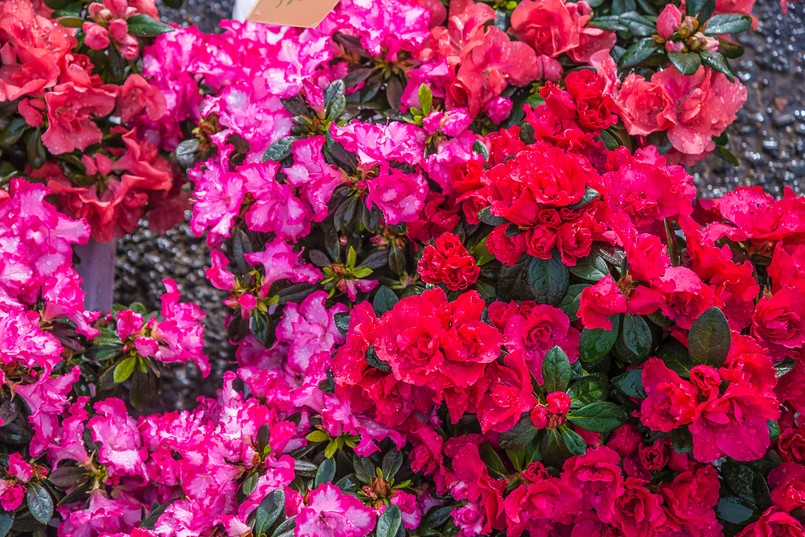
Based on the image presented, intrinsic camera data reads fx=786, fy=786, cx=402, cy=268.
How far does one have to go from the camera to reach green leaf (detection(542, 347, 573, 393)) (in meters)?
0.89

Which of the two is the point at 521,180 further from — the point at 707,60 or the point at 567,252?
the point at 707,60

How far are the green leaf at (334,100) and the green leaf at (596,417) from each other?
520mm

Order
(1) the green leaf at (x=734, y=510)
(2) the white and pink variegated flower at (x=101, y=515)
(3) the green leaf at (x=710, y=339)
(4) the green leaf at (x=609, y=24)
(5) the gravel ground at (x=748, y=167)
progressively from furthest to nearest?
(5) the gravel ground at (x=748, y=167), (4) the green leaf at (x=609, y=24), (2) the white and pink variegated flower at (x=101, y=515), (1) the green leaf at (x=734, y=510), (3) the green leaf at (x=710, y=339)

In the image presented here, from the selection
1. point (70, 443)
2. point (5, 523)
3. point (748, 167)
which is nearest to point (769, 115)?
point (748, 167)

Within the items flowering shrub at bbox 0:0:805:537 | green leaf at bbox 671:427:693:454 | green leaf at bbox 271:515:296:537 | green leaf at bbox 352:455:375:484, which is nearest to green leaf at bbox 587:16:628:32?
flowering shrub at bbox 0:0:805:537

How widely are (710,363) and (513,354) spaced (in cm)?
22

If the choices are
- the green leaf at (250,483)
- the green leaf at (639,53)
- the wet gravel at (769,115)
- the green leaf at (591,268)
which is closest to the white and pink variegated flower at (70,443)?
the green leaf at (250,483)

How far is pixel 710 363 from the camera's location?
0.87 m

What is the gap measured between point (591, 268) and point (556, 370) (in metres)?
0.12

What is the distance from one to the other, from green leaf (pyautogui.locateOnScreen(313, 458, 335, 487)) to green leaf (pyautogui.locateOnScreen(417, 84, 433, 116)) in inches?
19.4

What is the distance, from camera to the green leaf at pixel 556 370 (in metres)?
0.89

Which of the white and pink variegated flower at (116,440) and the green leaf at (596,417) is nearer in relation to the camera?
the green leaf at (596,417)

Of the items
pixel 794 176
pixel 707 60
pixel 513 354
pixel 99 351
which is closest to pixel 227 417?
pixel 99 351

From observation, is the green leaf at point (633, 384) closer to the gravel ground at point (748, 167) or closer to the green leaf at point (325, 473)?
the green leaf at point (325, 473)
